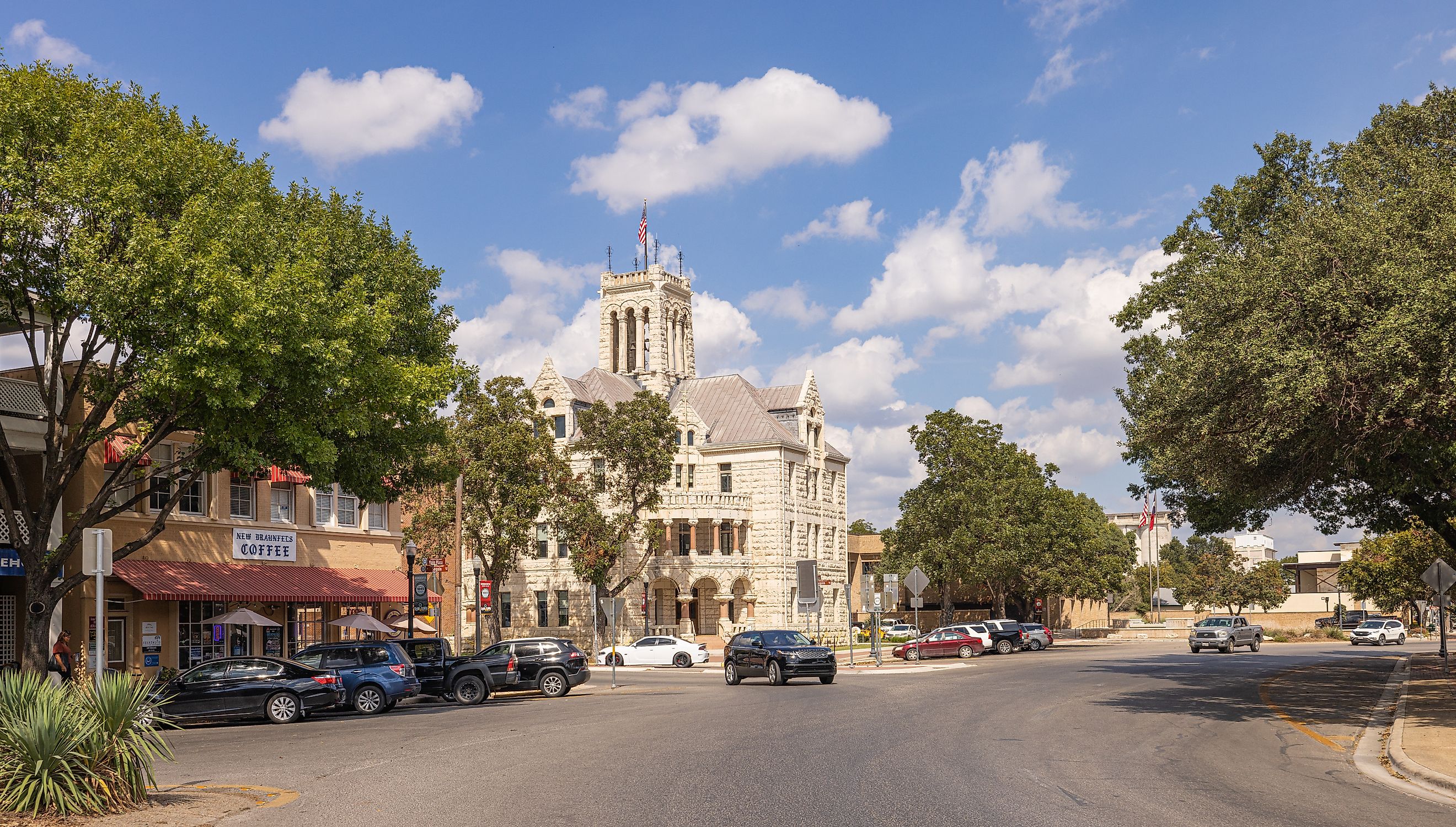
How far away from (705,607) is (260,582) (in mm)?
38607

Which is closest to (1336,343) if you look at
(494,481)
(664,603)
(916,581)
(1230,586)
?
(916,581)

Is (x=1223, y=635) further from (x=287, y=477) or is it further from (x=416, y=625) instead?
(x=287, y=477)

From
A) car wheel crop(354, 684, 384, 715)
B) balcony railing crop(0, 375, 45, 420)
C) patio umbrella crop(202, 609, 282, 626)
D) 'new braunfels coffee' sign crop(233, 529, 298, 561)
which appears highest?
balcony railing crop(0, 375, 45, 420)

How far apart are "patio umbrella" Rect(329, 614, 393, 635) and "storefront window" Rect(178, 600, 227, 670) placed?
357cm

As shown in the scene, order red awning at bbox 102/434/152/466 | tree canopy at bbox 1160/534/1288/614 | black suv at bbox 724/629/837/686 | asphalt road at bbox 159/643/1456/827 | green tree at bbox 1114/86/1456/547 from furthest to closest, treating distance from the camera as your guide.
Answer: tree canopy at bbox 1160/534/1288/614 → black suv at bbox 724/629/837/686 → red awning at bbox 102/434/152/466 → green tree at bbox 1114/86/1456/547 → asphalt road at bbox 159/643/1456/827

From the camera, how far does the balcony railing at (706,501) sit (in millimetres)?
68375

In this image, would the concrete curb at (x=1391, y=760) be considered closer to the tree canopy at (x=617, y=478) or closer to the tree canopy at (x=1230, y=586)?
the tree canopy at (x=617, y=478)

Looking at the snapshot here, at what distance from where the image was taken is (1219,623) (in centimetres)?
5419

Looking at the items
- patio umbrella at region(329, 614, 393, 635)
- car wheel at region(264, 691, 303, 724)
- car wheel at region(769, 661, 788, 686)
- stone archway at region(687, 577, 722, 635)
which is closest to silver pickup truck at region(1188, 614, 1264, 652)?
car wheel at region(769, 661, 788, 686)

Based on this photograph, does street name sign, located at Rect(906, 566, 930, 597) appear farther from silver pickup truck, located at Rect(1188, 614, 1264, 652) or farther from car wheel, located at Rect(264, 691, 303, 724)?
car wheel, located at Rect(264, 691, 303, 724)

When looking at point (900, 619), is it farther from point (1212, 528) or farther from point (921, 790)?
point (921, 790)

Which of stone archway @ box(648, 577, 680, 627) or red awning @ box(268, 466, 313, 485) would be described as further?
stone archway @ box(648, 577, 680, 627)

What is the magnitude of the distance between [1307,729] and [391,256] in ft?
73.6

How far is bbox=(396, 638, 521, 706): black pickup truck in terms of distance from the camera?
1178 inches
